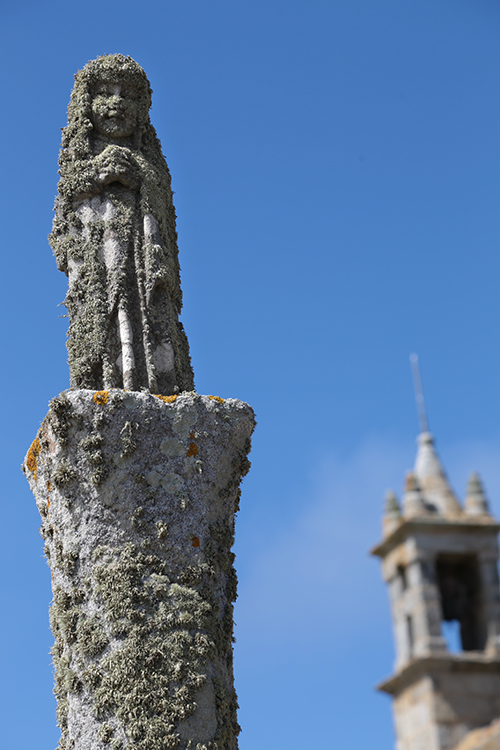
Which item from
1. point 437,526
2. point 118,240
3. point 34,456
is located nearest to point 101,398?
point 34,456

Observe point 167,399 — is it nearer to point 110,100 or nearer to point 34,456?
point 34,456

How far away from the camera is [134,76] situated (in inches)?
559

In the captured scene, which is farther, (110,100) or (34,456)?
(110,100)

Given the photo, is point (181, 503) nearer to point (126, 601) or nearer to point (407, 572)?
point (126, 601)

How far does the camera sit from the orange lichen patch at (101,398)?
11.3 meters

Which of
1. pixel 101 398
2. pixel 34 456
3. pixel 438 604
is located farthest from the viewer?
pixel 34 456

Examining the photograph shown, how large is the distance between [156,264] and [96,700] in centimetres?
463

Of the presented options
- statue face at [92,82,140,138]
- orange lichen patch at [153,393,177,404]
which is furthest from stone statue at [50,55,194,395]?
orange lichen patch at [153,393,177,404]

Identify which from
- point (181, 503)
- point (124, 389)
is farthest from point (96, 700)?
point (124, 389)

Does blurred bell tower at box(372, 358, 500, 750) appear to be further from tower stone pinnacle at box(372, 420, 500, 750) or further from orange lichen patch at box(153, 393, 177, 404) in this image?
orange lichen patch at box(153, 393, 177, 404)

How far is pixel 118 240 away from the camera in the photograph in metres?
13.1

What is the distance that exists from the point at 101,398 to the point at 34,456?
981mm

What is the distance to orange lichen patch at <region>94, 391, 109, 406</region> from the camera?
11.3m

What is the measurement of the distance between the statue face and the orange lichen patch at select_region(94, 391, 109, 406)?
3.86 m
